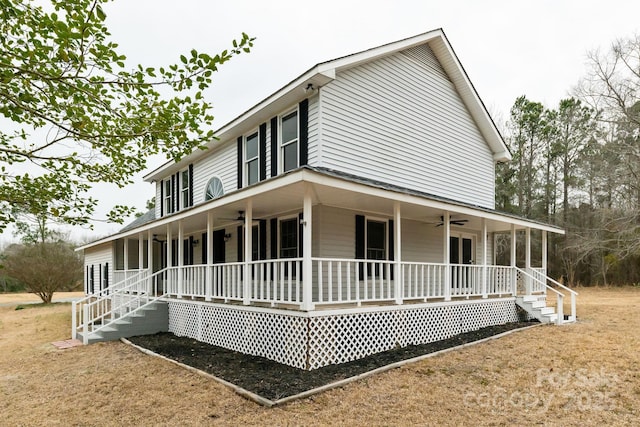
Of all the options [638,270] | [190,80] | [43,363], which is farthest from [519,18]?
[638,270]

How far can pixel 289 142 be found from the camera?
36.4 ft

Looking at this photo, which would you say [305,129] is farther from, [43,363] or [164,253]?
[164,253]

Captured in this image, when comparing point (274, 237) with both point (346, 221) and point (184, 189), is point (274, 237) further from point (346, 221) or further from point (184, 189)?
point (184, 189)

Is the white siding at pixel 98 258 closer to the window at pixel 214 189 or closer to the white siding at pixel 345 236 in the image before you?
the window at pixel 214 189

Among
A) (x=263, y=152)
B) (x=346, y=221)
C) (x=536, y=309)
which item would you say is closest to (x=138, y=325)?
(x=263, y=152)

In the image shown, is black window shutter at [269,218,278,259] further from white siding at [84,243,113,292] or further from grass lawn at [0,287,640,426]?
white siding at [84,243,113,292]

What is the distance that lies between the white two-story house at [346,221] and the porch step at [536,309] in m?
0.04

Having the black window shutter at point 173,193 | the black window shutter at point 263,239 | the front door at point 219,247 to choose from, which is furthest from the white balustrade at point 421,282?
the black window shutter at point 173,193

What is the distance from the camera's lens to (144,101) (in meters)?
4.78

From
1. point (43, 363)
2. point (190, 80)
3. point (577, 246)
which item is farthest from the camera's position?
point (577, 246)

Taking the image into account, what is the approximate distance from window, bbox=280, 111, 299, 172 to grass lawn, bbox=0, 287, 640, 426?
568 centimetres

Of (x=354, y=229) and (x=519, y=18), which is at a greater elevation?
(x=519, y=18)

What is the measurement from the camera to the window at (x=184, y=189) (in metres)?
16.8

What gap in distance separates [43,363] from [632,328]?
15.0 m
